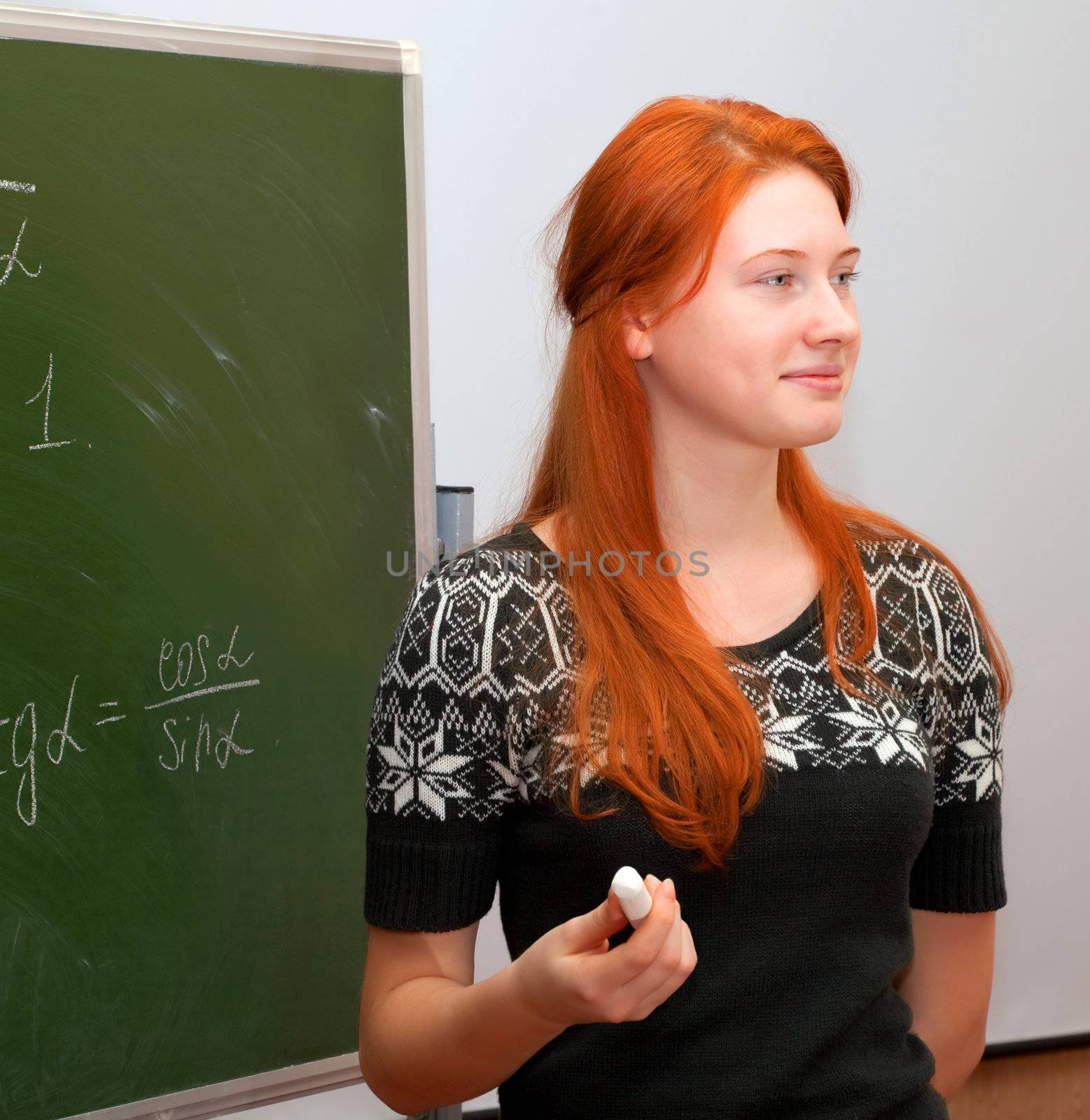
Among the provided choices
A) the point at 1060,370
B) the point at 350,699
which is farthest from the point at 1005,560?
the point at 350,699

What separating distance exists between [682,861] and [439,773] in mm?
190

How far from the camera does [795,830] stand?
37.2 inches

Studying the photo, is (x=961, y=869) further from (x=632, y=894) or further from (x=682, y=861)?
(x=632, y=894)

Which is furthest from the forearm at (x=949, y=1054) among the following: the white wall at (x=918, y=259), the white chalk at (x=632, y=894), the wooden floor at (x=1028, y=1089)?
the wooden floor at (x=1028, y=1089)

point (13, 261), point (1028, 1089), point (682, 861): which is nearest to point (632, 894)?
point (682, 861)

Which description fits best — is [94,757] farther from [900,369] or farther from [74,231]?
[900,369]

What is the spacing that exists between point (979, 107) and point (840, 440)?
1.98 ft

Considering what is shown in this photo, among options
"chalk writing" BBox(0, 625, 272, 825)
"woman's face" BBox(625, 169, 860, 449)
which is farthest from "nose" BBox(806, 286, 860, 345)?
"chalk writing" BBox(0, 625, 272, 825)

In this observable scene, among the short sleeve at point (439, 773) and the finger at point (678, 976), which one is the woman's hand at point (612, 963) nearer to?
the finger at point (678, 976)

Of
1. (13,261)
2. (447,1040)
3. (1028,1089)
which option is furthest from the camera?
(1028,1089)

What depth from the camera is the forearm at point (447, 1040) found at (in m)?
0.85

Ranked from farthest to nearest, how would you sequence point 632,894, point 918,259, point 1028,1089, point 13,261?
1. point 1028,1089
2. point 918,259
3. point 13,261
4. point 632,894

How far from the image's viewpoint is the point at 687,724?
0.96 meters

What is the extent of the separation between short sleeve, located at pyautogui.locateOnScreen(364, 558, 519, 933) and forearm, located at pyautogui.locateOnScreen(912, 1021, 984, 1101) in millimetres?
437
